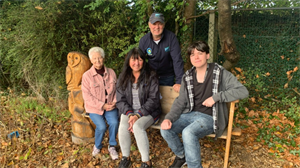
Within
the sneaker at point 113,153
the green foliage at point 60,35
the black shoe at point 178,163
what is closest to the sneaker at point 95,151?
the sneaker at point 113,153

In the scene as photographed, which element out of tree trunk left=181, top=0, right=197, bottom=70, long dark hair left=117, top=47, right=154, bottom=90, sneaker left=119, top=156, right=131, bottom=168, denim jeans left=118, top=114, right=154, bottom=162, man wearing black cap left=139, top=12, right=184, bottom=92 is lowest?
sneaker left=119, top=156, right=131, bottom=168

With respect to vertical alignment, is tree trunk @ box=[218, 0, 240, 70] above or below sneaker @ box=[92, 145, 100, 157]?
above

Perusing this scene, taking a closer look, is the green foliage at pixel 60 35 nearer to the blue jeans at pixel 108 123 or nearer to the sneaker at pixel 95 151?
the blue jeans at pixel 108 123

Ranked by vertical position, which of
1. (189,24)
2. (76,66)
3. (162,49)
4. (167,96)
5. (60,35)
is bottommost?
(167,96)

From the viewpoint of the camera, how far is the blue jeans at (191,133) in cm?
254

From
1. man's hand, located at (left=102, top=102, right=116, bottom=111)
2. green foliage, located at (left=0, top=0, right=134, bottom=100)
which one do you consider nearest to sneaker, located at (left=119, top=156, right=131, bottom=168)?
man's hand, located at (left=102, top=102, right=116, bottom=111)

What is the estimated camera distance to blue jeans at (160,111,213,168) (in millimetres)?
2541

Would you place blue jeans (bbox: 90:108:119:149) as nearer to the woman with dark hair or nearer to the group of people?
the group of people

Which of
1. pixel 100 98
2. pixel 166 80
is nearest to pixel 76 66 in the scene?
pixel 100 98

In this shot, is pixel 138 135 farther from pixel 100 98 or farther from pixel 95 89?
pixel 95 89

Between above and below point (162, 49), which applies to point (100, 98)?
below

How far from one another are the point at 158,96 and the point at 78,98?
4.23 ft

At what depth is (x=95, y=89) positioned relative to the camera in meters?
3.27

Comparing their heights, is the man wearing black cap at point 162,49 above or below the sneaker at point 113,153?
above
